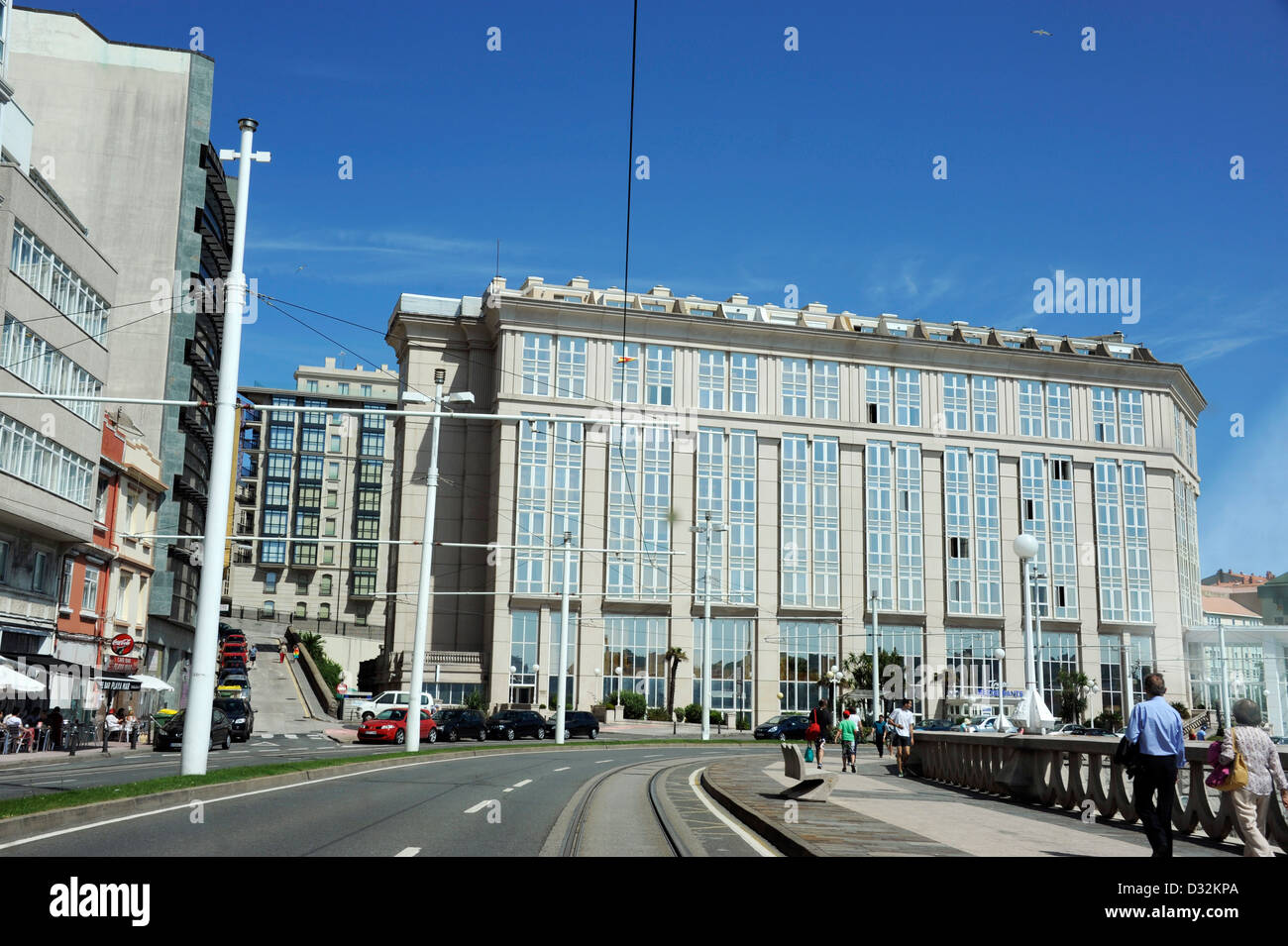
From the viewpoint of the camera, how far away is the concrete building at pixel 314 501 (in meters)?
132

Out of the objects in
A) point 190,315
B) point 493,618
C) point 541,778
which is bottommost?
point 541,778

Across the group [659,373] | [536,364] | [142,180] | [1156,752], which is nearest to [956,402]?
[659,373]

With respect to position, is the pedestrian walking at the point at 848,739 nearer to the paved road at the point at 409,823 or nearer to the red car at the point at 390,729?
the paved road at the point at 409,823

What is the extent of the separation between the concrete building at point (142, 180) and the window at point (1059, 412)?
2376 inches

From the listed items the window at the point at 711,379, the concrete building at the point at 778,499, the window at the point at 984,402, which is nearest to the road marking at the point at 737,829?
the concrete building at the point at 778,499

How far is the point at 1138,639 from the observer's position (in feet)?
287

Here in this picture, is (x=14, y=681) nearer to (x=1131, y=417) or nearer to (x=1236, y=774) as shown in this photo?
(x=1236, y=774)

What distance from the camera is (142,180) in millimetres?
58562

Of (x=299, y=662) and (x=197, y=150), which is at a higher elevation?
(x=197, y=150)
